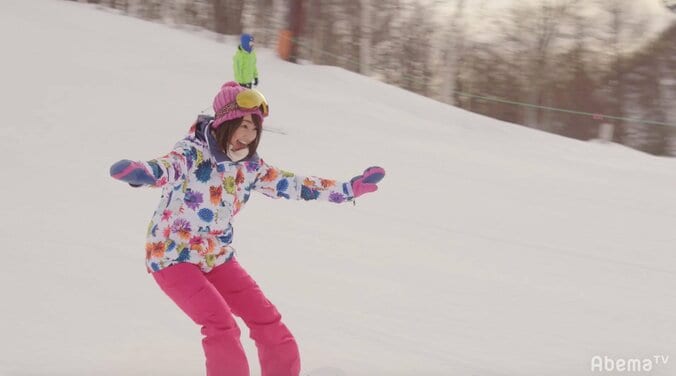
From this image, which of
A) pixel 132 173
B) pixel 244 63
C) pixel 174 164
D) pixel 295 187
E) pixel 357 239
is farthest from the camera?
pixel 244 63

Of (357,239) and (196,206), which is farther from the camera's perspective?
(357,239)

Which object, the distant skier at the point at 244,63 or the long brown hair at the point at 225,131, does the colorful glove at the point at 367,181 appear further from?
the distant skier at the point at 244,63

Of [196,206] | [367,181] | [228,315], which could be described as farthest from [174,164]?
[367,181]

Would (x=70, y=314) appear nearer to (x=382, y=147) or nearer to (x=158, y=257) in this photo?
(x=158, y=257)

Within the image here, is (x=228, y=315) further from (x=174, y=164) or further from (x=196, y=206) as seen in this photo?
(x=174, y=164)

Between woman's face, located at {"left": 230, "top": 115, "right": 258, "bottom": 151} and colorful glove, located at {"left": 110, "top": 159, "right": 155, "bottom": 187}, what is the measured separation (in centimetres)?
40

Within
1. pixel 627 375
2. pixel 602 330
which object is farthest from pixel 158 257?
pixel 602 330

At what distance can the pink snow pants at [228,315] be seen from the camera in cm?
262

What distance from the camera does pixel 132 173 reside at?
2375mm

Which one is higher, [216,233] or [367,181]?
[367,181]

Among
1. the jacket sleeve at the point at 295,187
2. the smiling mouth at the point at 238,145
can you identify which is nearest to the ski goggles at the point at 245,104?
the smiling mouth at the point at 238,145

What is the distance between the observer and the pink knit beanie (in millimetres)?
2740

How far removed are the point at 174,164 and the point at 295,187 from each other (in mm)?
562

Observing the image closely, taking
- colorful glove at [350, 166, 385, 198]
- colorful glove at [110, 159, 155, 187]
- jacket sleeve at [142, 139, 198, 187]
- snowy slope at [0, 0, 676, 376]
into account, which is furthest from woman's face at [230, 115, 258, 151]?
snowy slope at [0, 0, 676, 376]
